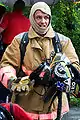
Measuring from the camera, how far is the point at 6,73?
3865 mm

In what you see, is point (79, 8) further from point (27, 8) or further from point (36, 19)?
point (36, 19)

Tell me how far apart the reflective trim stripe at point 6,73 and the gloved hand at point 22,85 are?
0.15 meters

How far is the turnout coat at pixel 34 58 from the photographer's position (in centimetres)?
399

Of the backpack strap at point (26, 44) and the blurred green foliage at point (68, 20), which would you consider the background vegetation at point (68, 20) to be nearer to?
the blurred green foliage at point (68, 20)

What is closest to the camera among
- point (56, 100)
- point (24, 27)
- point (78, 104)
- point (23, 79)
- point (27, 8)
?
point (23, 79)

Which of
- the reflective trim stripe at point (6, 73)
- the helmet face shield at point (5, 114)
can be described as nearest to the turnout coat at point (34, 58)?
the reflective trim stripe at point (6, 73)

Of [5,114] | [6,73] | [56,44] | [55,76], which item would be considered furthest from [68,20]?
[5,114]

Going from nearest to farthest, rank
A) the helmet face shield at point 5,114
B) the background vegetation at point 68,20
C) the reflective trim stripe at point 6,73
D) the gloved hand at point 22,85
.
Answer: the helmet face shield at point 5,114 < the gloved hand at point 22,85 < the reflective trim stripe at point 6,73 < the background vegetation at point 68,20

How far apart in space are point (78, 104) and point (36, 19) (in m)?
4.65

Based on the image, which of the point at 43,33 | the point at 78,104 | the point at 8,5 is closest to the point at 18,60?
the point at 43,33

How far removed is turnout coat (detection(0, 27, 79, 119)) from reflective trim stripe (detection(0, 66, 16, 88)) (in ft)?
0.07

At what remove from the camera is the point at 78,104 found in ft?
27.8

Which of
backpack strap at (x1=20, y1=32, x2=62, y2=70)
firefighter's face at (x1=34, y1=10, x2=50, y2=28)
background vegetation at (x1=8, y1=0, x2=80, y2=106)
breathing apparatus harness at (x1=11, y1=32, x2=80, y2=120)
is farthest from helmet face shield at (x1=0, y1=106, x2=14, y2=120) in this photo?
background vegetation at (x1=8, y1=0, x2=80, y2=106)

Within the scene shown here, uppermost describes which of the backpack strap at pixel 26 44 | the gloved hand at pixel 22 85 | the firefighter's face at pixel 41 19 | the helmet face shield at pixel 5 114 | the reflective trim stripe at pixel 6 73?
the firefighter's face at pixel 41 19
